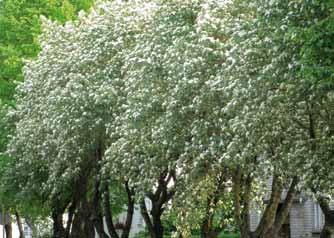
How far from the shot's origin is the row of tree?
11836 millimetres

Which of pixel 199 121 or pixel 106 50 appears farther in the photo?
pixel 106 50

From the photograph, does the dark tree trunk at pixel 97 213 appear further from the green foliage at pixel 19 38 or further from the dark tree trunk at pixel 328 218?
the dark tree trunk at pixel 328 218

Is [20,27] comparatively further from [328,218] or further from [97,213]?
[328,218]

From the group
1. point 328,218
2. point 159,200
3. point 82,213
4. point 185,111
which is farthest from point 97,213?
point 328,218

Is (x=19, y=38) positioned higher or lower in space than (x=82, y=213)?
higher

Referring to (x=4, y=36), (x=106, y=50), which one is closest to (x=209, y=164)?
(x=106, y=50)

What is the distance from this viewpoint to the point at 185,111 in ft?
47.4

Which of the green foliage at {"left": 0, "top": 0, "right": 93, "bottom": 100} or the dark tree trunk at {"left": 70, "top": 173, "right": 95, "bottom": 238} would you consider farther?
the green foliage at {"left": 0, "top": 0, "right": 93, "bottom": 100}

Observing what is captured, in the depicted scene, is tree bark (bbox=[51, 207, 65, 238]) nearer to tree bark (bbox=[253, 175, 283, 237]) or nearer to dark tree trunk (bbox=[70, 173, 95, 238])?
dark tree trunk (bbox=[70, 173, 95, 238])

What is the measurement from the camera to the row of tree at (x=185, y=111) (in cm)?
1184

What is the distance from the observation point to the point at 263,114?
12.2m

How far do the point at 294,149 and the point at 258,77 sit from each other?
1316 mm

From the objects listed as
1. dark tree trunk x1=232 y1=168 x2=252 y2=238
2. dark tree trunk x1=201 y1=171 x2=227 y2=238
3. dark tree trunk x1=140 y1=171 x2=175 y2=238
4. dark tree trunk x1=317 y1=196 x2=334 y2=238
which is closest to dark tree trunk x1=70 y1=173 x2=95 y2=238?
dark tree trunk x1=140 y1=171 x2=175 y2=238

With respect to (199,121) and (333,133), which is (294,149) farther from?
(199,121)
